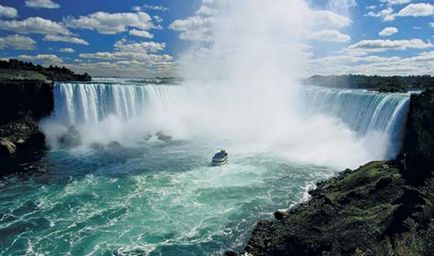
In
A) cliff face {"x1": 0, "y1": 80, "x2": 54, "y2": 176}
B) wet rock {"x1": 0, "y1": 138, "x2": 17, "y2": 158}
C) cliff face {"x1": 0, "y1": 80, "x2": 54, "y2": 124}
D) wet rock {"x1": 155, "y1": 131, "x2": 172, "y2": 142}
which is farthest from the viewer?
wet rock {"x1": 155, "y1": 131, "x2": 172, "y2": 142}

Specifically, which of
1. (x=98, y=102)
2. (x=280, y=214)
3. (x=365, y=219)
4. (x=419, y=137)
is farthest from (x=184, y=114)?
(x=365, y=219)

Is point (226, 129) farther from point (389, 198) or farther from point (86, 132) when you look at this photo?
point (389, 198)

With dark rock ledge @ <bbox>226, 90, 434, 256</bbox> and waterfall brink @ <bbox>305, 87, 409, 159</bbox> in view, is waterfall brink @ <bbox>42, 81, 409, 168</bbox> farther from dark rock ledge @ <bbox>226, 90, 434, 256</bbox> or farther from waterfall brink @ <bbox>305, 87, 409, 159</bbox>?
dark rock ledge @ <bbox>226, 90, 434, 256</bbox>

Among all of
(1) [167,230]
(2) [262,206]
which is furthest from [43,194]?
(2) [262,206]

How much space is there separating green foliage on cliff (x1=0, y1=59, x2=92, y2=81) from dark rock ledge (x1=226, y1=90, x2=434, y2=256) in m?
30.8

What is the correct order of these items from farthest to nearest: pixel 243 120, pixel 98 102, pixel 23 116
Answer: pixel 243 120 < pixel 98 102 < pixel 23 116

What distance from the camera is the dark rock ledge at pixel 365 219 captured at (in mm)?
11641

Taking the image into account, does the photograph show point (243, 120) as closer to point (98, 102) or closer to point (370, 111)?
point (98, 102)

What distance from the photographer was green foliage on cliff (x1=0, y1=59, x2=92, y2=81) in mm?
37812

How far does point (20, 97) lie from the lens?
3444cm

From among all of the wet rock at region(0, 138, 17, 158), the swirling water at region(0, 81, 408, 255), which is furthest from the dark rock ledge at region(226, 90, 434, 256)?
the wet rock at region(0, 138, 17, 158)

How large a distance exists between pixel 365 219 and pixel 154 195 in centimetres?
1062

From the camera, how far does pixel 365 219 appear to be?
13.1 m

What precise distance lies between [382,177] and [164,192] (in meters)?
10.5
